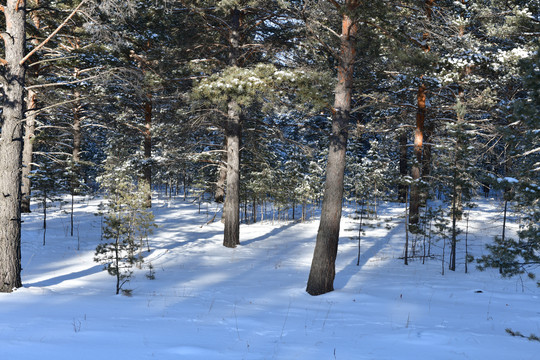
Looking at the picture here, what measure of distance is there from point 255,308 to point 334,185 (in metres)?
3.40

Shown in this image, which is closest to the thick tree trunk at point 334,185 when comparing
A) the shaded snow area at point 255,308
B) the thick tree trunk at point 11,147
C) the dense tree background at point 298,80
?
the dense tree background at point 298,80

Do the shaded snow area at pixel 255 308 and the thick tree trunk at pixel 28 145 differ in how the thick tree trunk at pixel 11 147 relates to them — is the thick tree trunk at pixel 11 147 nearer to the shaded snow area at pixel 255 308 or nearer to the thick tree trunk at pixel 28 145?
the shaded snow area at pixel 255 308

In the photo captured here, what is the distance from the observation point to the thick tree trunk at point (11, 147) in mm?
7043

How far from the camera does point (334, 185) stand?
8289 millimetres

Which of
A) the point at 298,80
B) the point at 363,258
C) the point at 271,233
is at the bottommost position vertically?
the point at 363,258

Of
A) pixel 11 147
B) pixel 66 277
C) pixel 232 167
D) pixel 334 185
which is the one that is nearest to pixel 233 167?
pixel 232 167

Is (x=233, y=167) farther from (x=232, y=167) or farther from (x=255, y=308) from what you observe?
(x=255, y=308)

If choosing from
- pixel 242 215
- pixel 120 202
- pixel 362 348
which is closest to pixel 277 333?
pixel 362 348

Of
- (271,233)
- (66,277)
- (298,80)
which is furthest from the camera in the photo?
(271,233)

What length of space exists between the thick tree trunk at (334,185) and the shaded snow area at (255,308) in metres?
0.55

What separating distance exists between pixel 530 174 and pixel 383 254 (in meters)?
7.10

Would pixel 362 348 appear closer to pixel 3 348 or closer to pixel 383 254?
pixel 3 348

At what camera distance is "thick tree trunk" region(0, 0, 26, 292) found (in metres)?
7.04

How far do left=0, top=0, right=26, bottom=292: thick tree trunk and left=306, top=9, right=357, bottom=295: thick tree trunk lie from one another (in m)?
6.60
